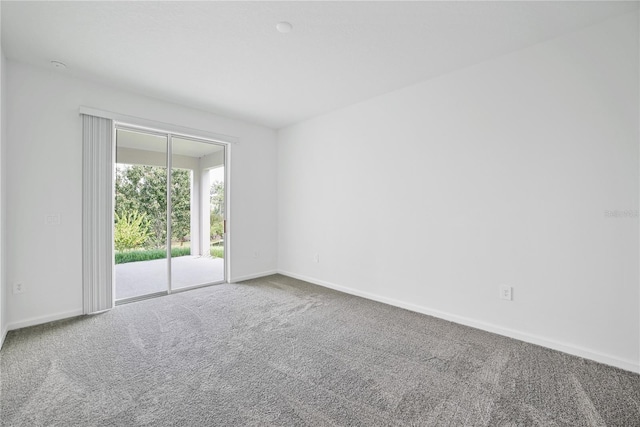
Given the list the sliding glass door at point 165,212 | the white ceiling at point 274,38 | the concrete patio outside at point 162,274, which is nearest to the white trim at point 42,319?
the sliding glass door at point 165,212

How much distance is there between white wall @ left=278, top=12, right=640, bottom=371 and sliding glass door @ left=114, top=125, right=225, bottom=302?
2.15 metres

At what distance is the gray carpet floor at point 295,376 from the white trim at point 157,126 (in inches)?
89.0

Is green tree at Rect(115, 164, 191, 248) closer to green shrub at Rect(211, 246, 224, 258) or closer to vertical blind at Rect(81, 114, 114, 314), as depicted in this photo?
vertical blind at Rect(81, 114, 114, 314)

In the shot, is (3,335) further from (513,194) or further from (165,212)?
(513,194)

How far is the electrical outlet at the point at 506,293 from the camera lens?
8.65 ft

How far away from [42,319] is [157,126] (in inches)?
96.8

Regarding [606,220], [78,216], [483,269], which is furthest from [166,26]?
[606,220]

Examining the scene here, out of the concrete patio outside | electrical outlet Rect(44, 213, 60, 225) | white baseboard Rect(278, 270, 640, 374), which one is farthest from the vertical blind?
white baseboard Rect(278, 270, 640, 374)

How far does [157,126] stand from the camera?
3.67m

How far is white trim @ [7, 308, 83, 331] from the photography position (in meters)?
2.76

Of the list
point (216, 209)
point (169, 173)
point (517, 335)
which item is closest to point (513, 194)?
point (517, 335)

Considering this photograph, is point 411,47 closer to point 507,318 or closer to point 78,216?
point 507,318

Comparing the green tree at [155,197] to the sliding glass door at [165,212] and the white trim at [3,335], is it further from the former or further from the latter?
the white trim at [3,335]

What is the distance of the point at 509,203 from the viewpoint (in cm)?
264
